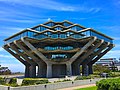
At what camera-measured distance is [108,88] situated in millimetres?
15578

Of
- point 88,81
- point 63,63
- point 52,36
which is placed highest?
point 52,36

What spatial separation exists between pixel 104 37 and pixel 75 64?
576 inches

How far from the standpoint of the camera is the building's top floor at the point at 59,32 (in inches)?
2542

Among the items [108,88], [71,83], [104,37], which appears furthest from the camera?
[104,37]

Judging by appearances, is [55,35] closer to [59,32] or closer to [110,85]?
[59,32]

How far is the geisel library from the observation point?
64.4m

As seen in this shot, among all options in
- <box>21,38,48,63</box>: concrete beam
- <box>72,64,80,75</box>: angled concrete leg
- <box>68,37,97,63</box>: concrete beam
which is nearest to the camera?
<box>21,38,48,63</box>: concrete beam

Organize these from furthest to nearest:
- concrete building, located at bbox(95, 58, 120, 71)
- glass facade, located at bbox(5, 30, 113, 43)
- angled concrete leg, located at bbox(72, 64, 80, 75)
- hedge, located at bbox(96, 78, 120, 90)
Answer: concrete building, located at bbox(95, 58, 120, 71) < angled concrete leg, located at bbox(72, 64, 80, 75) < glass facade, located at bbox(5, 30, 113, 43) < hedge, located at bbox(96, 78, 120, 90)

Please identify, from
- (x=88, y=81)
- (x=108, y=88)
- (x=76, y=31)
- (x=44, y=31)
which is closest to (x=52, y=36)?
(x=44, y=31)

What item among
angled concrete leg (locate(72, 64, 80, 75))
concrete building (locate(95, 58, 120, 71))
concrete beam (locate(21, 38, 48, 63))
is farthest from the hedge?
concrete building (locate(95, 58, 120, 71))

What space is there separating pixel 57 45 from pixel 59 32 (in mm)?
6212

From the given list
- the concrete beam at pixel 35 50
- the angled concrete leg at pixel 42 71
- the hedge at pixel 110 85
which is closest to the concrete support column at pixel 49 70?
the concrete beam at pixel 35 50

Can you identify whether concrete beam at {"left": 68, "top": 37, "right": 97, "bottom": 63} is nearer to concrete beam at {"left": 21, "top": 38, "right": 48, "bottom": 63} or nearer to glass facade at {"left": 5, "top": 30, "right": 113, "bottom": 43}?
glass facade at {"left": 5, "top": 30, "right": 113, "bottom": 43}

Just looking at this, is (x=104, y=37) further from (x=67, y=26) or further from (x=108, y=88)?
(x=108, y=88)
